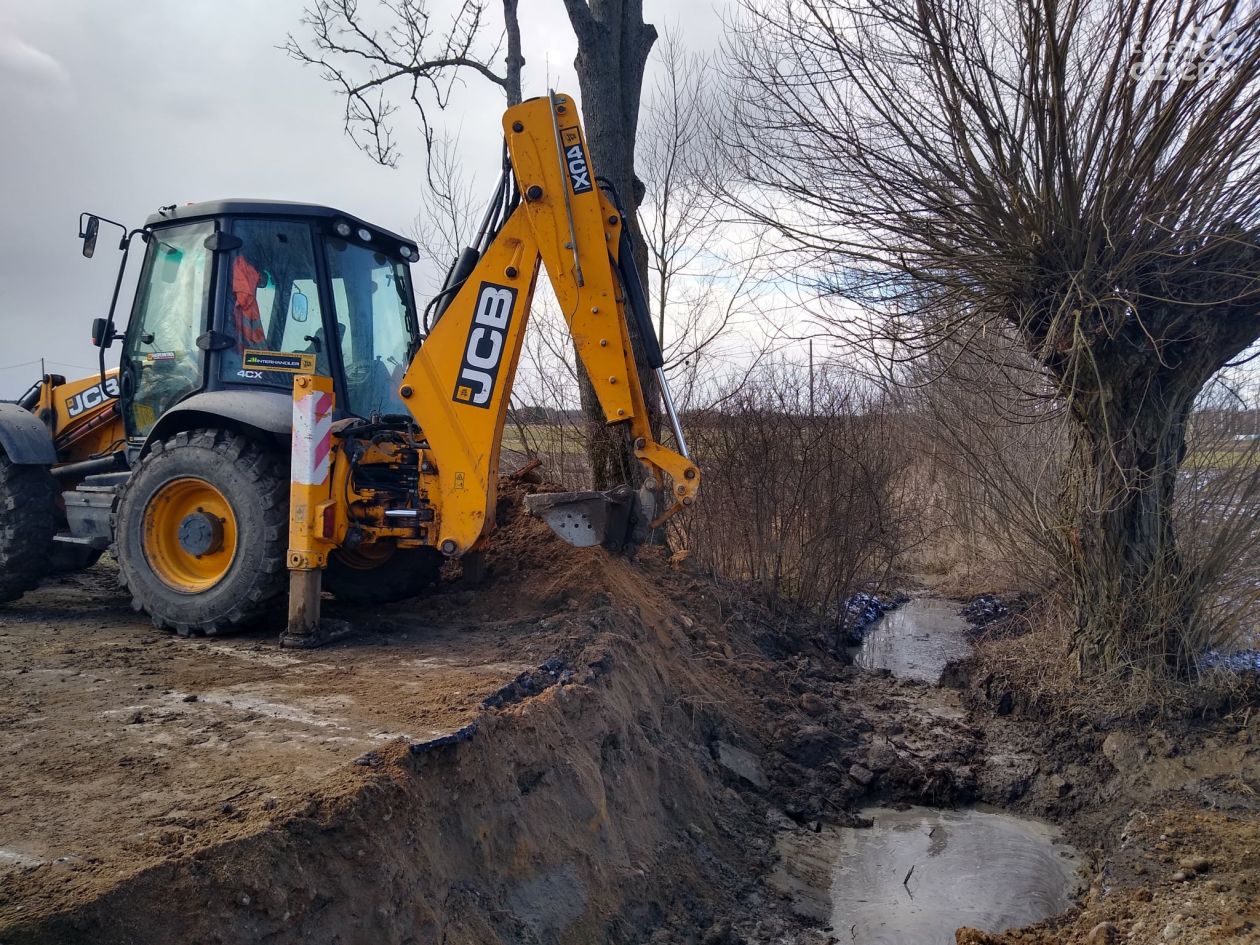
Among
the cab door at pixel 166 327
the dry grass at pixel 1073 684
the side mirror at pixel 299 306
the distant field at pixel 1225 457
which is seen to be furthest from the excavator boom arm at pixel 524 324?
the distant field at pixel 1225 457

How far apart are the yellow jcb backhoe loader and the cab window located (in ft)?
0.04

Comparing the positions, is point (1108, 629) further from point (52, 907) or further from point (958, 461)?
point (52, 907)

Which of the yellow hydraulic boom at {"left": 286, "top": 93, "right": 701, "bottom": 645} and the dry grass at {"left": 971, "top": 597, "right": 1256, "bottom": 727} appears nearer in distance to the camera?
the yellow hydraulic boom at {"left": 286, "top": 93, "right": 701, "bottom": 645}

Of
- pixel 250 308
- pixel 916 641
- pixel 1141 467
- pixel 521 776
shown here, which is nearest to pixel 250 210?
pixel 250 308

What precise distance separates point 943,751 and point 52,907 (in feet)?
19.4

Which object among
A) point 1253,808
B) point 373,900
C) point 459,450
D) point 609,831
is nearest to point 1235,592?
point 1253,808

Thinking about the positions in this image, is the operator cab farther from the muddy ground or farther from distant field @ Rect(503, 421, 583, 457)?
distant field @ Rect(503, 421, 583, 457)

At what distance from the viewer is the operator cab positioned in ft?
21.9

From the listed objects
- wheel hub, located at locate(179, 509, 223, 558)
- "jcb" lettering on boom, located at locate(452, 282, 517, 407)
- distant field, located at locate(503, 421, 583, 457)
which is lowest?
wheel hub, located at locate(179, 509, 223, 558)

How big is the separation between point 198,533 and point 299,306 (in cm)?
169

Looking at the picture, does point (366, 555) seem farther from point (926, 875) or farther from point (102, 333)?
point (926, 875)

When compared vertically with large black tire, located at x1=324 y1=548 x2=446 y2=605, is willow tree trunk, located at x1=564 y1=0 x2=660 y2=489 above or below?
above

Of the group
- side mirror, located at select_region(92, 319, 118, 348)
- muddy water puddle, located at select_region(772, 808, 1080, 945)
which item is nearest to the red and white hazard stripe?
side mirror, located at select_region(92, 319, 118, 348)

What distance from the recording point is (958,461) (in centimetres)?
1079
